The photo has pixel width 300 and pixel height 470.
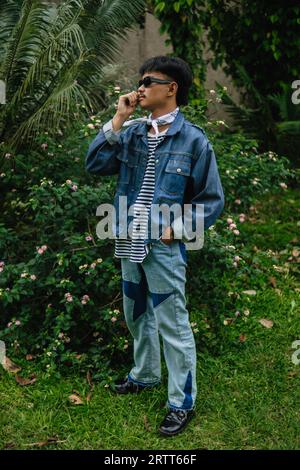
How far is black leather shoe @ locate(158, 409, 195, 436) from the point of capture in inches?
134

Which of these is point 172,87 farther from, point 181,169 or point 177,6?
point 177,6

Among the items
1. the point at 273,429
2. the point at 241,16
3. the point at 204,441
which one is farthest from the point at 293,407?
the point at 241,16

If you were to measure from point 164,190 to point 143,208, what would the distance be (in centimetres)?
15

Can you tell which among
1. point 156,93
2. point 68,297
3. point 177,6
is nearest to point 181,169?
point 156,93

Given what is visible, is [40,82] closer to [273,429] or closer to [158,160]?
[158,160]

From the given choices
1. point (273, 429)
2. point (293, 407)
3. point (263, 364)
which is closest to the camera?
point (273, 429)

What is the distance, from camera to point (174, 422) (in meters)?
3.43

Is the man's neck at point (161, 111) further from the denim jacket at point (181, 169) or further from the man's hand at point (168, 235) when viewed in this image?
the man's hand at point (168, 235)

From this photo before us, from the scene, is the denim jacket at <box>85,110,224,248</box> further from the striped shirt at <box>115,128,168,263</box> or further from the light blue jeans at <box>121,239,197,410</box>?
the light blue jeans at <box>121,239,197,410</box>

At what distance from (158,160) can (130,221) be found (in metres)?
0.34

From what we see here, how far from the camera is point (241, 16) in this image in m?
7.90

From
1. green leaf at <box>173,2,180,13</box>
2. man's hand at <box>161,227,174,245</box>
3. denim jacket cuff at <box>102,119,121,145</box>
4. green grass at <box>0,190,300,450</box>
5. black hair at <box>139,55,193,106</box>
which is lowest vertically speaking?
green grass at <box>0,190,300,450</box>

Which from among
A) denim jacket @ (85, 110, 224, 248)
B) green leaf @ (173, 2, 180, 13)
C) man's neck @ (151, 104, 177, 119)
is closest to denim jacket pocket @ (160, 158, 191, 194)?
denim jacket @ (85, 110, 224, 248)
